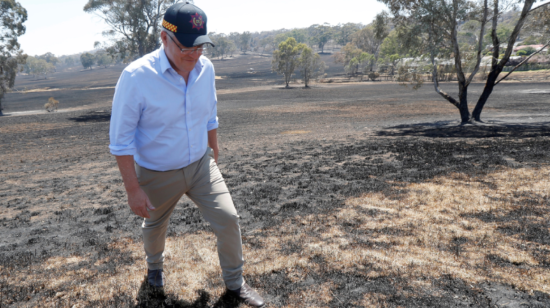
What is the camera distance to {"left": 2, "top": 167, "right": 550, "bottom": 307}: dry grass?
326cm

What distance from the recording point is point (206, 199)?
9.25ft

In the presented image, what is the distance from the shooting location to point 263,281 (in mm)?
3434

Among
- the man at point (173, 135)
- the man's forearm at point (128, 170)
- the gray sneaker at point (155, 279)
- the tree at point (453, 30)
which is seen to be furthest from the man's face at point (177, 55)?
the tree at point (453, 30)

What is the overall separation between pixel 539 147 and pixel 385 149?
12.9ft

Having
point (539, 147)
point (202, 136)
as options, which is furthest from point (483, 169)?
point (202, 136)

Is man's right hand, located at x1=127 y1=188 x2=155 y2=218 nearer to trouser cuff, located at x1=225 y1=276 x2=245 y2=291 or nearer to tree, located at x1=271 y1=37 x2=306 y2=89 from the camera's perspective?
trouser cuff, located at x1=225 y1=276 x2=245 y2=291

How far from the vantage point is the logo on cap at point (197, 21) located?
93.4 inches

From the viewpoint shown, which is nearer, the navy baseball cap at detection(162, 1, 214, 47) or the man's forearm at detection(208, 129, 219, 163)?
the navy baseball cap at detection(162, 1, 214, 47)

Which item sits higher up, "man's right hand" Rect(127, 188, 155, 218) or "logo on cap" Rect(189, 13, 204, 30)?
"logo on cap" Rect(189, 13, 204, 30)

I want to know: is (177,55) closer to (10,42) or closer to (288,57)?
(10,42)

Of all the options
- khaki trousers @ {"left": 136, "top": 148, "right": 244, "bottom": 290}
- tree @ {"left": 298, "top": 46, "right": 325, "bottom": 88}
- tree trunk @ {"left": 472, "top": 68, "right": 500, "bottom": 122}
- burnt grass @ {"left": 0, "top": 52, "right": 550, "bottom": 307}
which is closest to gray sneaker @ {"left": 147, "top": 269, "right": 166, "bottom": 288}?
burnt grass @ {"left": 0, "top": 52, "right": 550, "bottom": 307}

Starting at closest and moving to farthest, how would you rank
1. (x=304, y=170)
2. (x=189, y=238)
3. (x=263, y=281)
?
(x=263, y=281) < (x=189, y=238) < (x=304, y=170)

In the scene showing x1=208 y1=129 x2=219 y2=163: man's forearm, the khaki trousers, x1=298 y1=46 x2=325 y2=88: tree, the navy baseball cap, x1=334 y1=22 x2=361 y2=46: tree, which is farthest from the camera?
x1=334 y1=22 x2=361 y2=46: tree

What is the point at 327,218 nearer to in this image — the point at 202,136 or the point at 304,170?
the point at 202,136
